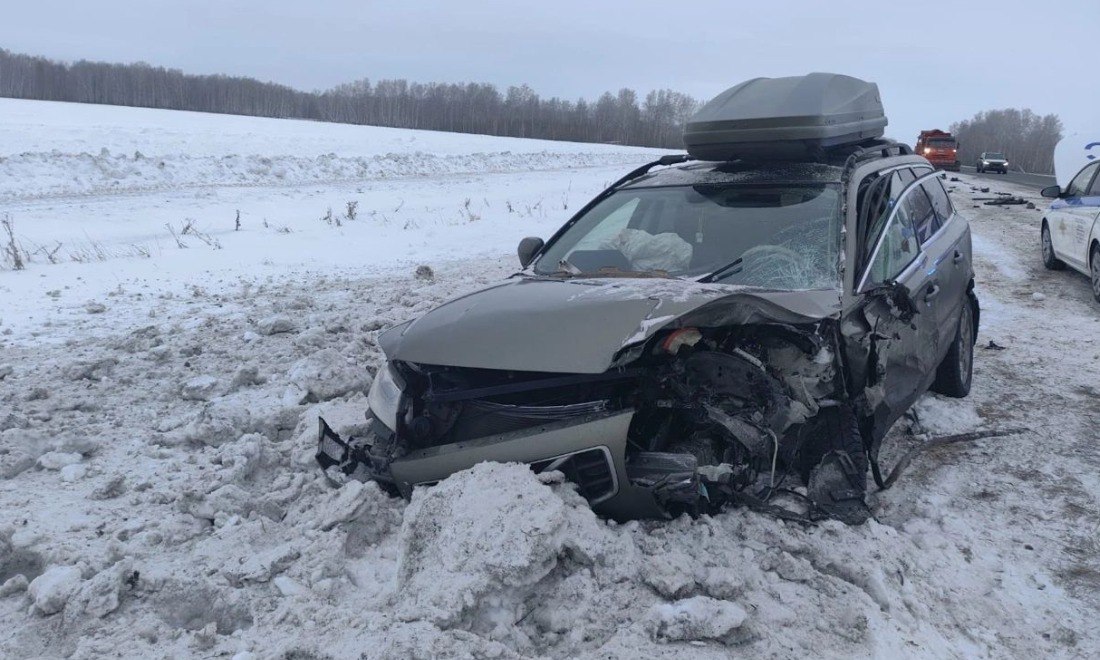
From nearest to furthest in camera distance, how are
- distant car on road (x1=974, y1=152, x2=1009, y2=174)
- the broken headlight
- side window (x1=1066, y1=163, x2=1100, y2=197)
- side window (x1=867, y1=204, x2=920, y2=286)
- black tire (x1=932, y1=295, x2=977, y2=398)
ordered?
the broken headlight → side window (x1=867, y1=204, x2=920, y2=286) → black tire (x1=932, y1=295, x2=977, y2=398) → side window (x1=1066, y1=163, x2=1100, y2=197) → distant car on road (x1=974, y1=152, x2=1009, y2=174)

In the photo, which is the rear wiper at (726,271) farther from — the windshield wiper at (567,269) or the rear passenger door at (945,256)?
the rear passenger door at (945,256)

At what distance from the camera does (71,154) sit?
1956 cm

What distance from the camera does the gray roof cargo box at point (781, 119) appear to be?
14.7ft

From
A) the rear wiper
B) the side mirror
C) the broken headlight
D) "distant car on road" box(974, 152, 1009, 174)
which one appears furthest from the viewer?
"distant car on road" box(974, 152, 1009, 174)

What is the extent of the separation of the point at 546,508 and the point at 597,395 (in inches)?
25.2

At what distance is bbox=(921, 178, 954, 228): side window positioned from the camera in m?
5.54

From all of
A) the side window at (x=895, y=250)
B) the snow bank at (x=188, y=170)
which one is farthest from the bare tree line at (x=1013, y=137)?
the side window at (x=895, y=250)

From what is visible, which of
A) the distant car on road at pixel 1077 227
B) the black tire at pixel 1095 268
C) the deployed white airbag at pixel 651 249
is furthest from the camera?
the distant car on road at pixel 1077 227

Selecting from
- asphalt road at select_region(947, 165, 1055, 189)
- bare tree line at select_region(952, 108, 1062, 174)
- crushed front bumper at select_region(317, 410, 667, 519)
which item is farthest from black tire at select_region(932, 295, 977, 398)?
bare tree line at select_region(952, 108, 1062, 174)

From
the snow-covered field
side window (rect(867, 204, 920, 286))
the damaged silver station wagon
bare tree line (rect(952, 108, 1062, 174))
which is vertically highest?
bare tree line (rect(952, 108, 1062, 174))

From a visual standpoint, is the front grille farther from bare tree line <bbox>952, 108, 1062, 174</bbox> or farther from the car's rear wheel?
bare tree line <bbox>952, 108, 1062, 174</bbox>

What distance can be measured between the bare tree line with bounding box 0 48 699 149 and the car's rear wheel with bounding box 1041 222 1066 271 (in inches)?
2370

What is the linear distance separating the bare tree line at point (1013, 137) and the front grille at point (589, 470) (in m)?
80.8

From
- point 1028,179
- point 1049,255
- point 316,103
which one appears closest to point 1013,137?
point 1028,179
